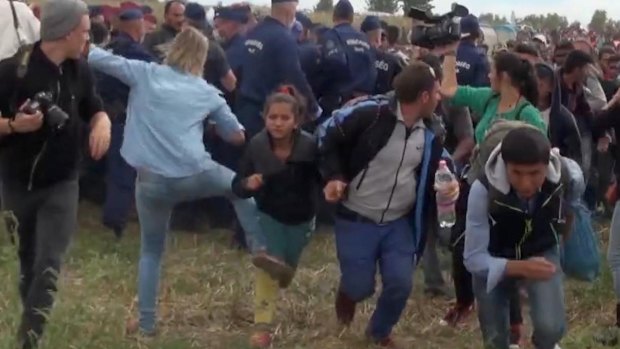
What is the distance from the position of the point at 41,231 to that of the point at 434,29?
2964 mm

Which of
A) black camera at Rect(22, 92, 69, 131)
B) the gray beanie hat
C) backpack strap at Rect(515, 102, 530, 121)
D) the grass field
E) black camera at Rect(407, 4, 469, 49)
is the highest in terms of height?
the gray beanie hat

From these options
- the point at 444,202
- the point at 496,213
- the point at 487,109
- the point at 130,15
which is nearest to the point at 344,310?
the point at 444,202

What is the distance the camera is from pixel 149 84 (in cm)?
731

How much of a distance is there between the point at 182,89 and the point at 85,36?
107cm

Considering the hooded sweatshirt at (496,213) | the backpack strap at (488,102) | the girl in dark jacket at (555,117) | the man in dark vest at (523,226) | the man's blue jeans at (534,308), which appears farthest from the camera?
the girl in dark jacket at (555,117)

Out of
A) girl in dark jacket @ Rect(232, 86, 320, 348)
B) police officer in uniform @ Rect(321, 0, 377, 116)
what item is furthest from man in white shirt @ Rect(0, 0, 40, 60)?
police officer in uniform @ Rect(321, 0, 377, 116)

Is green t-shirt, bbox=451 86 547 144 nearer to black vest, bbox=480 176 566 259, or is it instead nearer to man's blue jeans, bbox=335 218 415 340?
man's blue jeans, bbox=335 218 415 340

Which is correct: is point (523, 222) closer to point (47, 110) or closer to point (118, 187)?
point (47, 110)

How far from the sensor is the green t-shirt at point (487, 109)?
7.51m

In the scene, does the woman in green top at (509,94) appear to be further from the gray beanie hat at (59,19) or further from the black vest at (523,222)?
the gray beanie hat at (59,19)

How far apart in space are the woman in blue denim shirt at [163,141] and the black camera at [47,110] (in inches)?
48.7

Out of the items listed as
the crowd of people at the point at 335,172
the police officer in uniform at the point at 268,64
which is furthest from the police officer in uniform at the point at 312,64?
the crowd of people at the point at 335,172

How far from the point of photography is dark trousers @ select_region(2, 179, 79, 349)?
243 inches

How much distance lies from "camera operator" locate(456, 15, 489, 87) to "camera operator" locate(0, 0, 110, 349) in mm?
4950
